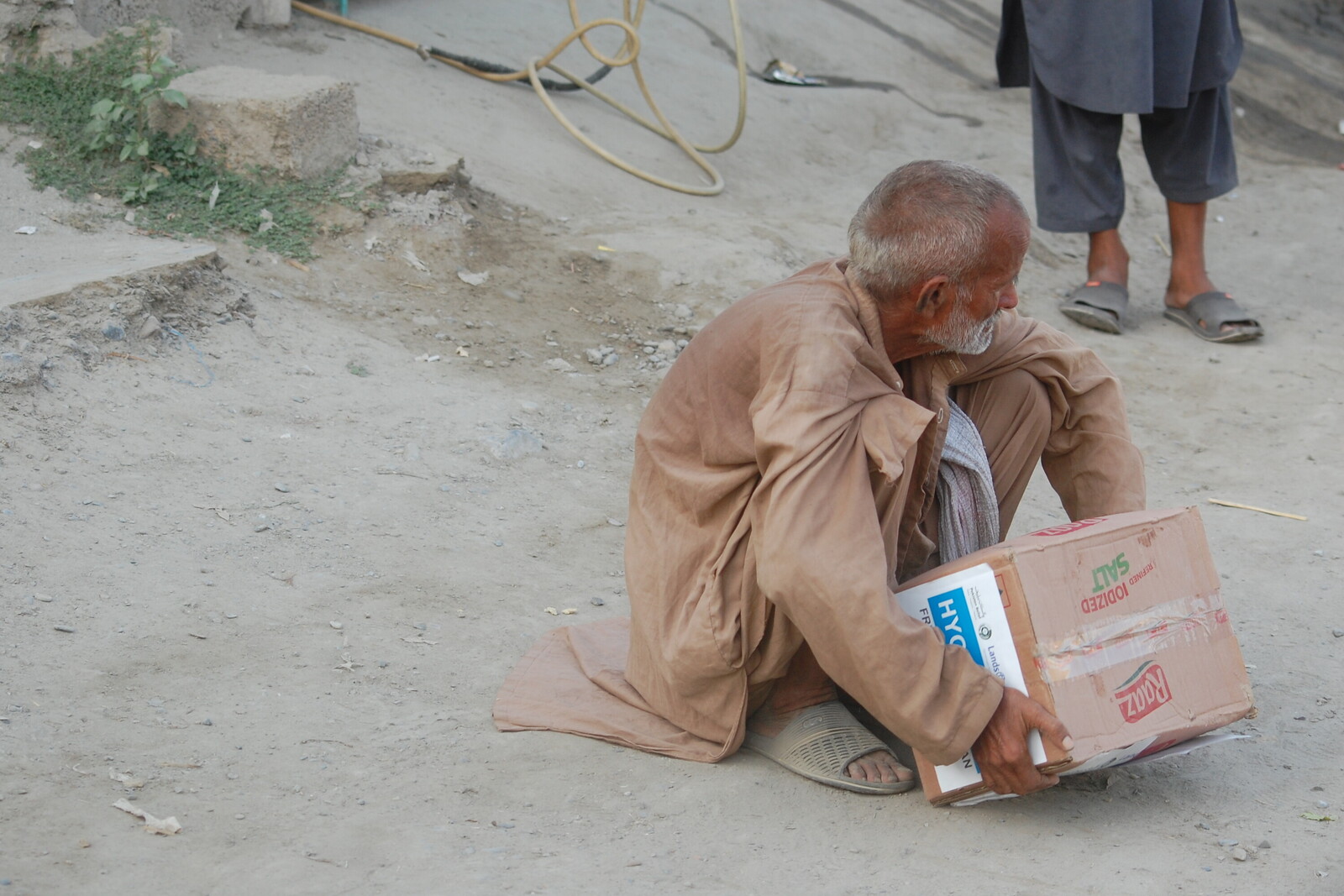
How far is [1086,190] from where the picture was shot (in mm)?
4555

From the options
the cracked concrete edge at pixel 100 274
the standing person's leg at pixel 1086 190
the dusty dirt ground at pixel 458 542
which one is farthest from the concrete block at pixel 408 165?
the standing person's leg at pixel 1086 190

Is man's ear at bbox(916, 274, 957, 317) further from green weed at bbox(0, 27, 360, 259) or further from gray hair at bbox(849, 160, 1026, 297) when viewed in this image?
green weed at bbox(0, 27, 360, 259)

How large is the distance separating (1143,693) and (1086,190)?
10.1 ft

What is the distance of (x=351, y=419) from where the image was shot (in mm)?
3207

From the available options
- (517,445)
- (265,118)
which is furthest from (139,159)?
(517,445)

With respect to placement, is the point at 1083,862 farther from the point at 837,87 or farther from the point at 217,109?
the point at 837,87

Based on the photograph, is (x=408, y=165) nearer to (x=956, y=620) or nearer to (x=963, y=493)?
(x=963, y=493)

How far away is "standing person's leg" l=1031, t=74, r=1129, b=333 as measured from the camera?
14.7ft

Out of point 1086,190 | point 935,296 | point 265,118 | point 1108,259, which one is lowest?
point 1108,259

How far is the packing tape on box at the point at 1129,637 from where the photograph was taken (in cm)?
184

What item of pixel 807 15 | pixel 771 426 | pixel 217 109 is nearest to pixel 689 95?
pixel 807 15

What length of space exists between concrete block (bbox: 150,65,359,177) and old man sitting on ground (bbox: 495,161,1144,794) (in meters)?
2.28

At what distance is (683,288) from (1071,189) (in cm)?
153

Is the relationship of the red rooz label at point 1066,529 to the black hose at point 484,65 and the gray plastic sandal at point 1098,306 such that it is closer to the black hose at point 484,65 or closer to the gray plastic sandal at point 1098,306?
the gray plastic sandal at point 1098,306
